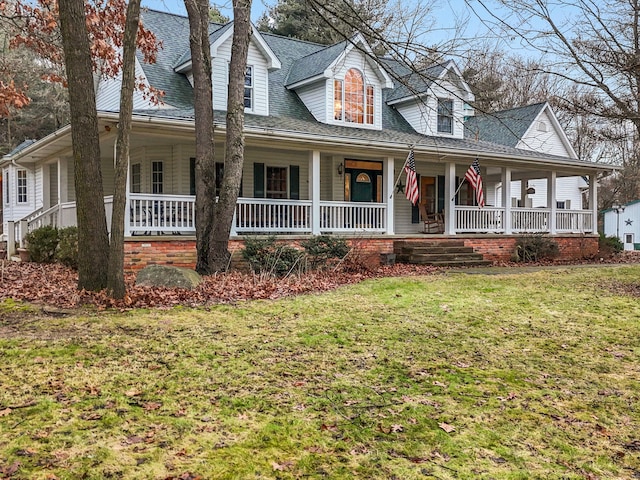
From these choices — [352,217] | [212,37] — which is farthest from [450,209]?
[212,37]

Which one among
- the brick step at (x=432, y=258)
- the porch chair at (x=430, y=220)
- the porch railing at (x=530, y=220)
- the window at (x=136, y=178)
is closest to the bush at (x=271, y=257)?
the brick step at (x=432, y=258)

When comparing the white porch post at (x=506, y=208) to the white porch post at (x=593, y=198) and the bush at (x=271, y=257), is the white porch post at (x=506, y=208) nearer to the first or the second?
the white porch post at (x=593, y=198)

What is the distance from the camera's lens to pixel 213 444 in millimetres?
3182

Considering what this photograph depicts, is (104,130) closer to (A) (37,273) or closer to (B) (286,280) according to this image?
(A) (37,273)

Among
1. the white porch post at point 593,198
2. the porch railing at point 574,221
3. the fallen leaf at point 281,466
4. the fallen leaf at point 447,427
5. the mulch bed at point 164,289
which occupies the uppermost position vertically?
the white porch post at point 593,198

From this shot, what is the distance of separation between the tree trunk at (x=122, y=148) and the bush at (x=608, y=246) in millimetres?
17622

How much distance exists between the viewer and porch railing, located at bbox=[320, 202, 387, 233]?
14727 mm

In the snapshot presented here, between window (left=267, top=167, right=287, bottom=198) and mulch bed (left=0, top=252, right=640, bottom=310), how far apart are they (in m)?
4.99

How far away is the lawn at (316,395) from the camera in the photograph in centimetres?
304

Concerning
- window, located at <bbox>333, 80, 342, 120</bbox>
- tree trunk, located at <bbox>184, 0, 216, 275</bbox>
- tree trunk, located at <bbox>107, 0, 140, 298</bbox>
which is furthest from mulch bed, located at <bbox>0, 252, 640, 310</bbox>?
window, located at <bbox>333, 80, 342, 120</bbox>

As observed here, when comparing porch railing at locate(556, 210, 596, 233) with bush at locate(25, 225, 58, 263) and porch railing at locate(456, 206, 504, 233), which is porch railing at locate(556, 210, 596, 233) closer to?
porch railing at locate(456, 206, 504, 233)

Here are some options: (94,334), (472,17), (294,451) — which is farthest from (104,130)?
(294,451)

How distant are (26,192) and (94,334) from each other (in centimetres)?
1853

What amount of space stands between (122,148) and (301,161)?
10176mm
